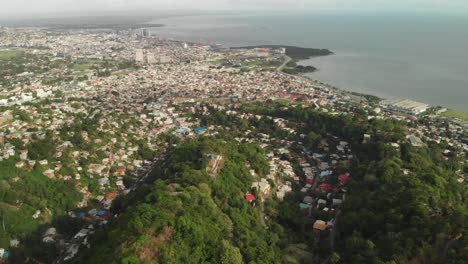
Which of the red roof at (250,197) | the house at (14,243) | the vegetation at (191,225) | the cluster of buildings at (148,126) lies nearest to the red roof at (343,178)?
the cluster of buildings at (148,126)

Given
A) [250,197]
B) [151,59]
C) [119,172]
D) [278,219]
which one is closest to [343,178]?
[278,219]

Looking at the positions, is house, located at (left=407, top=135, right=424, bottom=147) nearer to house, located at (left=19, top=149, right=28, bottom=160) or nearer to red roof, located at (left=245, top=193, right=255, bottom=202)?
red roof, located at (left=245, top=193, right=255, bottom=202)

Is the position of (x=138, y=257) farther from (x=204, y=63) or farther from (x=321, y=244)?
(x=204, y=63)

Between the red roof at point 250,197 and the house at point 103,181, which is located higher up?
the red roof at point 250,197

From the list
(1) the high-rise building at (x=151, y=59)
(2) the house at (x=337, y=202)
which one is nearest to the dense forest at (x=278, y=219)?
(2) the house at (x=337, y=202)

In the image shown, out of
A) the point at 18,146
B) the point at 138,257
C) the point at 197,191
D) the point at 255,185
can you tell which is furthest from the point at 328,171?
the point at 18,146

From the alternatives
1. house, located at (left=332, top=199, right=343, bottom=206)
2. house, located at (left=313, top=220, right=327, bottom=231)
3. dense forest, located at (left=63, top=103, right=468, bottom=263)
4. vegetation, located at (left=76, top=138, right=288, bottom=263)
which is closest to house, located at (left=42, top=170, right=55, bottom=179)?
dense forest, located at (left=63, top=103, right=468, bottom=263)

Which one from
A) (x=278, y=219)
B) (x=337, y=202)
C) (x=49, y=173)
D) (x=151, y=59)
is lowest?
(x=278, y=219)

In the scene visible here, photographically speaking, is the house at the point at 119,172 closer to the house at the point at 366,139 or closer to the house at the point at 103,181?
the house at the point at 103,181

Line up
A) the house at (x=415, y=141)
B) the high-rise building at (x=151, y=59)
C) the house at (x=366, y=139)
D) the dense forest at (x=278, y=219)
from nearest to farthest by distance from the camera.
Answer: the dense forest at (x=278, y=219) < the house at (x=415, y=141) < the house at (x=366, y=139) < the high-rise building at (x=151, y=59)

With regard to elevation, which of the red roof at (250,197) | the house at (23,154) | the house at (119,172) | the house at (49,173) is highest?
the house at (23,154)

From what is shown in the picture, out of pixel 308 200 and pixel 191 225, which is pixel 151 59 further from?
pixel 191 225

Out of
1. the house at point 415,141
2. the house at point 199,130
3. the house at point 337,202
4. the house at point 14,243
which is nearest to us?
the house at point 14,243

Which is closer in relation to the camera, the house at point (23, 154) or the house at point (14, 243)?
the house at point (14, 243)
